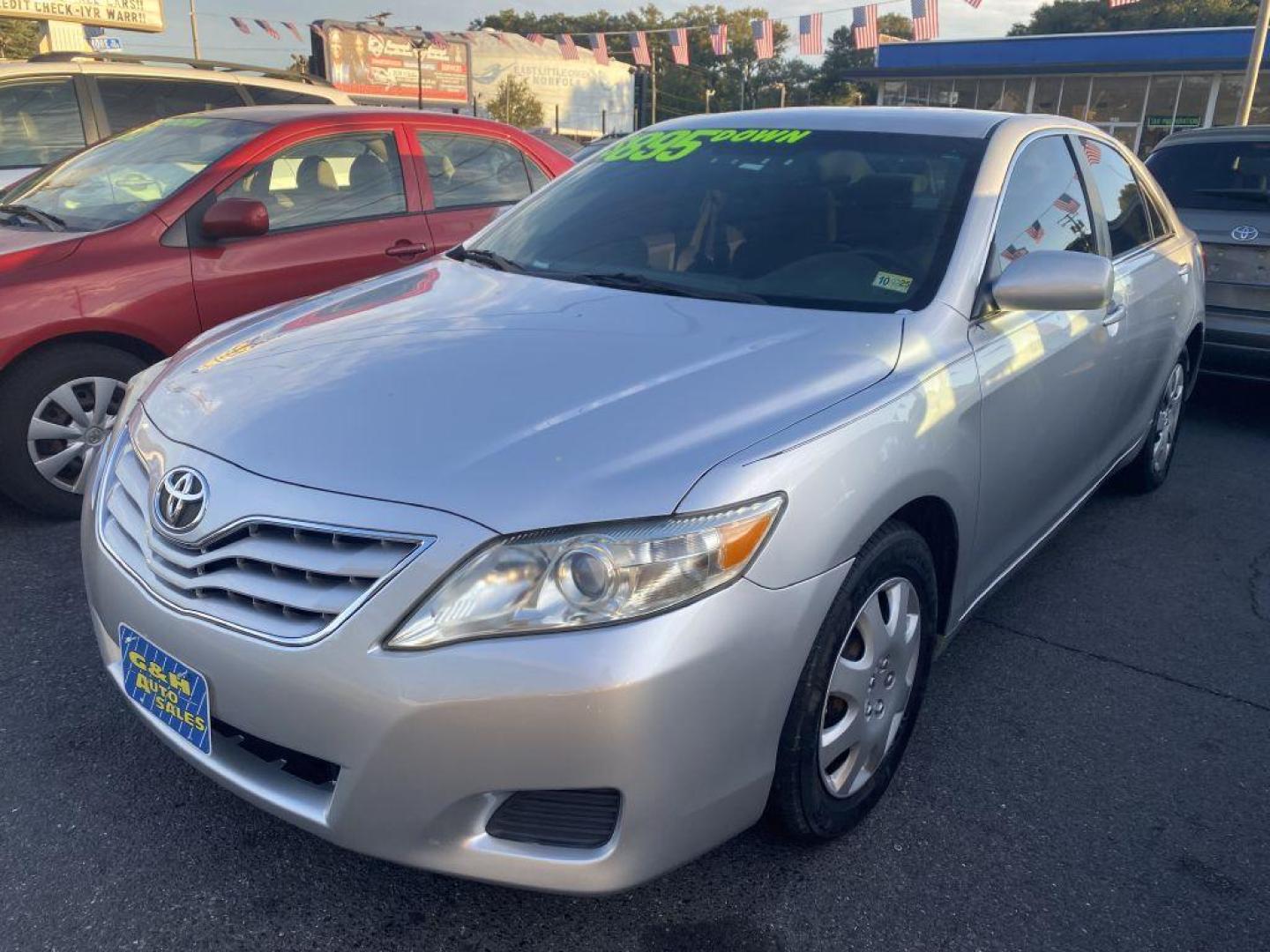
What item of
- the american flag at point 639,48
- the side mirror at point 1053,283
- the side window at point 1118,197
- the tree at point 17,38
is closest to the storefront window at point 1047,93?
the american flag at point 639,48

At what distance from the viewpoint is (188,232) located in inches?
166

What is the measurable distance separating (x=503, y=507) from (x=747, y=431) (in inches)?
19.8

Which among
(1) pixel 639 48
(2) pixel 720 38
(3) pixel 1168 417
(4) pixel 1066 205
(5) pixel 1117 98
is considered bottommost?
(3) pixel 1168 417

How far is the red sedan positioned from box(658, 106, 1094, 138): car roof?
1944 mm

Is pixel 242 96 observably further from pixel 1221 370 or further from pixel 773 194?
pixel 1221 370

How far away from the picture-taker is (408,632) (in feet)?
5.59

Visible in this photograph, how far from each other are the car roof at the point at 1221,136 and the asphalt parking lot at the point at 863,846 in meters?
4.03

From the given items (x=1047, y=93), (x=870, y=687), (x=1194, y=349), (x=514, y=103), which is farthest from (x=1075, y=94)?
(x=870, y=687)

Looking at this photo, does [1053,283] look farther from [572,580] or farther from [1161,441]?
[1161,441]

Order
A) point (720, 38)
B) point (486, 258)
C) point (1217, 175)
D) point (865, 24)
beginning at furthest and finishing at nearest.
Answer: point (720, 38), point (865, 24), point (1217, 175), point (486, 258)

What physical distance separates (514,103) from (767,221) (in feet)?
193

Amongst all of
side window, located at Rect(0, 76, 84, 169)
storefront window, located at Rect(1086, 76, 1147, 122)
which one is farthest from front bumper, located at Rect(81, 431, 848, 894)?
storefront window, located at Rect(1086, 76, 1147, 122)

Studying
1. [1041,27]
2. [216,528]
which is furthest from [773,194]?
[1041,27]

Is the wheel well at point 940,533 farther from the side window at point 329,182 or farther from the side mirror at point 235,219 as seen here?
the side window at point 329,182
